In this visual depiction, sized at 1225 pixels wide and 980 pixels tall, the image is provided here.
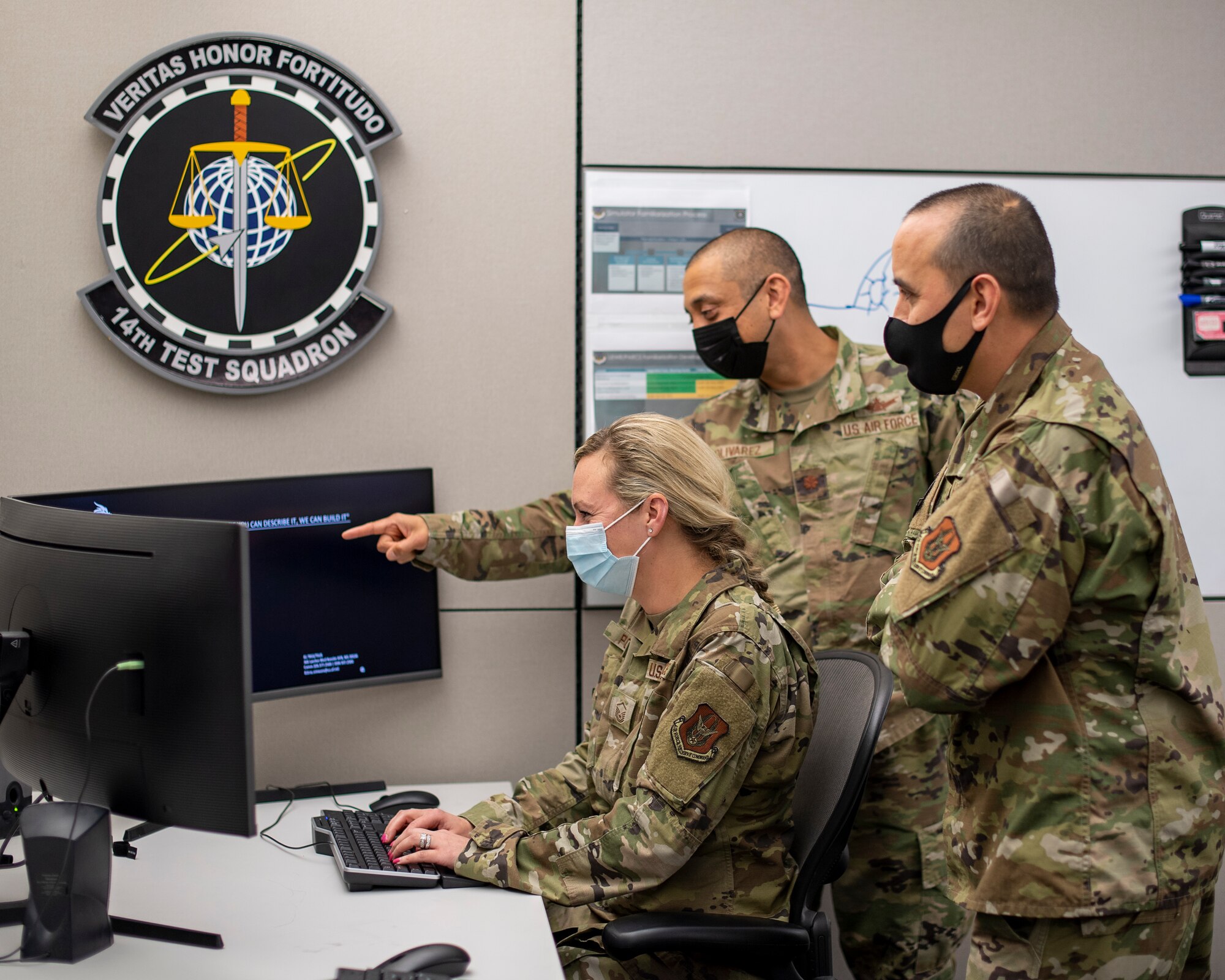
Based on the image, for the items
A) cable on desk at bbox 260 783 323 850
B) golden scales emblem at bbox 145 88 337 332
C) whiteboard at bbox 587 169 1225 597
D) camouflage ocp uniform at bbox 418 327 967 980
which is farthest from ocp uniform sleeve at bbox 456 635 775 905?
golden scales emblem at bbox 145 88 337 332

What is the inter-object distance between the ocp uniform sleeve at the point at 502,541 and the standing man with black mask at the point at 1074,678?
927 mm

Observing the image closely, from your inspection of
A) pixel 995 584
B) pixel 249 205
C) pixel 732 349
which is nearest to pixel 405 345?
pixel 249 205

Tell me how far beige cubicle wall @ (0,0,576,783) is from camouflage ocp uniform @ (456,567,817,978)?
0.72m

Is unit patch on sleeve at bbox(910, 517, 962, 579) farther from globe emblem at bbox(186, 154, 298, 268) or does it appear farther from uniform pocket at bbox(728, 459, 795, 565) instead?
globe emblem at bbox(186, 154, 298, 268)

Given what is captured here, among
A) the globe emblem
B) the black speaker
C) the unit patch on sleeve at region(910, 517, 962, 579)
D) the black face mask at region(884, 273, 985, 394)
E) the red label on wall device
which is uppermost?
the globe emblem

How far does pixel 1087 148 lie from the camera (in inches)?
95.0

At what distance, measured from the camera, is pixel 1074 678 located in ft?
4.23

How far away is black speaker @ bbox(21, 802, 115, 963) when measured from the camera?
120cm

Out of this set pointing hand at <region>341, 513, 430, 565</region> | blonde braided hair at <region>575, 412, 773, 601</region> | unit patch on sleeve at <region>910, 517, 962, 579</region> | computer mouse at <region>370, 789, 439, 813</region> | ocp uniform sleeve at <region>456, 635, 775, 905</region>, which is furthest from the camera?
pointing hand at <region>341, 513, 430, 565</region>

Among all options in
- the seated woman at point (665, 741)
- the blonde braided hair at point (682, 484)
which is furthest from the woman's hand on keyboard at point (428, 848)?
the blonde braided hair at point (682, 484)

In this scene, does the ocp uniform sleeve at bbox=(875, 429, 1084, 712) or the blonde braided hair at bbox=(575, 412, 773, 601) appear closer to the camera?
the ocp uniform sleeve at bbox=(875, 429, 1084, 712)

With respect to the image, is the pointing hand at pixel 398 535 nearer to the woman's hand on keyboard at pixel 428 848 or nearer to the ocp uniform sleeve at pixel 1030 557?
the woman's hand on keyboard at pixel 428 848

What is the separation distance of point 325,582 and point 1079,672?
1390mm

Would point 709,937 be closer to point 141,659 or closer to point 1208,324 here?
point 141,659
